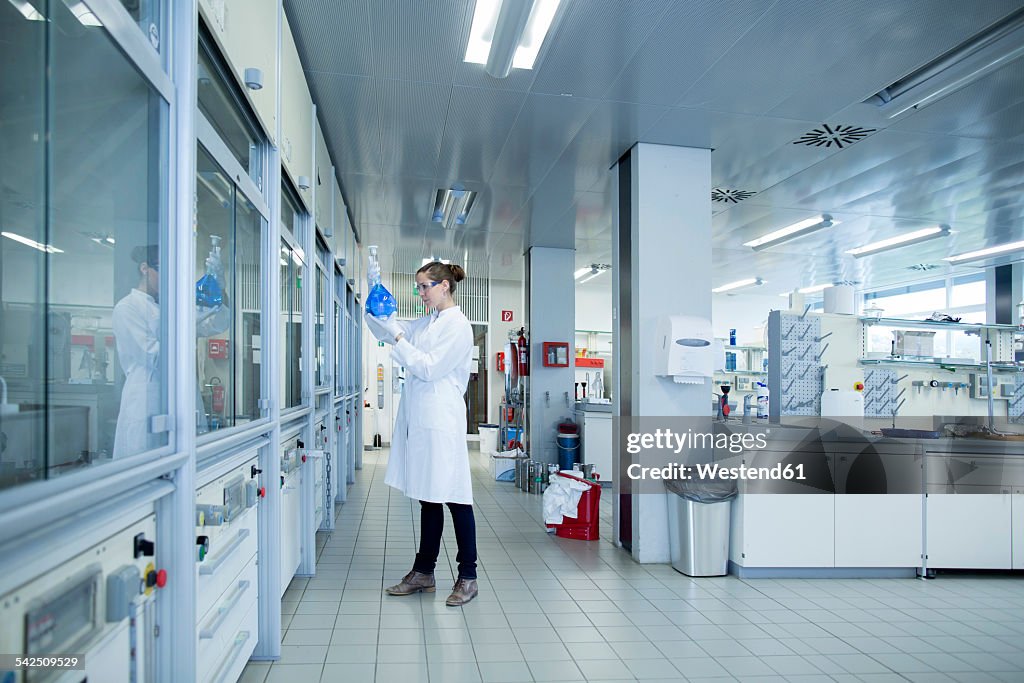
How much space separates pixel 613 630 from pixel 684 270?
7.89 feet

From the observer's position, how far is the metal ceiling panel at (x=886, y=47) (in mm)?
2883

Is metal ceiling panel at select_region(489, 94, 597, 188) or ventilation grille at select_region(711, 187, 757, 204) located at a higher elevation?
metal ceiling panel at select_region(489, 94, 597, 188)

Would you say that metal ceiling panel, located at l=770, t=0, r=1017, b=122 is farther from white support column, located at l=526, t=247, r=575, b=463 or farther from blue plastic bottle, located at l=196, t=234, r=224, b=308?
white support column, located at l=526, t=247, r=575, b=463

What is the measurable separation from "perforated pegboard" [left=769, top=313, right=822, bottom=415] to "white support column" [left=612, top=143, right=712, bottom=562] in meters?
0.92

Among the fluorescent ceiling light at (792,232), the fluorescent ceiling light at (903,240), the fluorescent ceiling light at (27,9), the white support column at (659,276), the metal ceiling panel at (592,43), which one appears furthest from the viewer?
the fluorescent ceiling light at (903,240)

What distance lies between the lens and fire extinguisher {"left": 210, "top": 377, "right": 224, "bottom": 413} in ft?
6.58

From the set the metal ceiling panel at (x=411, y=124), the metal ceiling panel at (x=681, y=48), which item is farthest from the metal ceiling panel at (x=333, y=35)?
the metal ceiling panel at (x=681, y=48)

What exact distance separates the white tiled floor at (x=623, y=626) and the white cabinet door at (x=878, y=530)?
0.14m

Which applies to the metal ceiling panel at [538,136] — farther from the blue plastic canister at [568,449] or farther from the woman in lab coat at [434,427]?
the blue plastic canister at [568,449]

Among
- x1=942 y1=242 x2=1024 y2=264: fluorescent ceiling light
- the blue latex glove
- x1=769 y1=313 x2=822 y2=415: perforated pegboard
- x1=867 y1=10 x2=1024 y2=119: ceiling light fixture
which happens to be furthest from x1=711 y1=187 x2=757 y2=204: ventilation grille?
x1=942 y1=242 x2=1024 y2=264: fluorescent ceiling light

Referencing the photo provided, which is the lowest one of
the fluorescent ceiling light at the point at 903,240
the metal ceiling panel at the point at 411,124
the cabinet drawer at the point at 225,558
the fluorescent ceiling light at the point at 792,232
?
the cabinet drawer at the point at 225,558

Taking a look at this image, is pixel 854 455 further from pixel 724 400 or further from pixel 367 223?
pixel 367 223

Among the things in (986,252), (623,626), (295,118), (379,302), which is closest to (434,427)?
(379,302)

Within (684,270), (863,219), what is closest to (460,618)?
(684,270)
